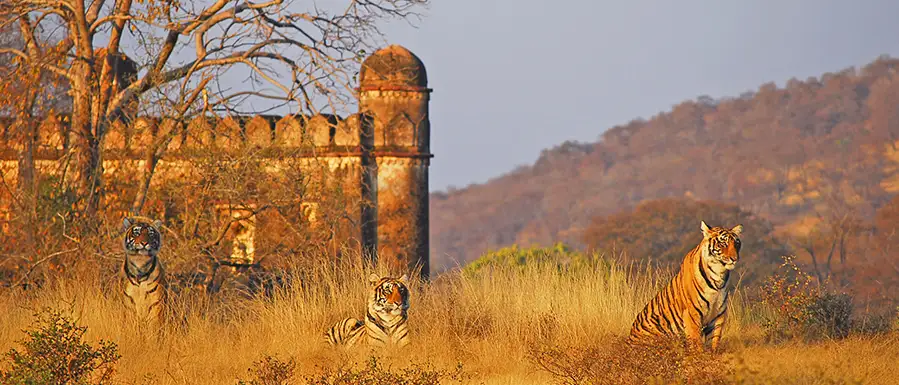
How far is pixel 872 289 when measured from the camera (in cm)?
3300

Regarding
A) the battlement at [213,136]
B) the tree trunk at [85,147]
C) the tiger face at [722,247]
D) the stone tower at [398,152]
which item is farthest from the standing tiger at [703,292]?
the stone tower at [398,152]

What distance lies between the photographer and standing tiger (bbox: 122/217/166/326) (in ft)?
37.6

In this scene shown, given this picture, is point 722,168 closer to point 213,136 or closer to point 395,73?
point 395,73

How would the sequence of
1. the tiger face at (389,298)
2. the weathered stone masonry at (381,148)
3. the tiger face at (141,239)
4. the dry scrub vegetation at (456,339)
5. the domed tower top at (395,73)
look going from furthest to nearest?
the domed tower top at (395,73)
the weathered stone masonry at (381,148)
the tiger face at (141,239)
the tiger face at (389,298)
the dry scrub vegetation at (456,339)

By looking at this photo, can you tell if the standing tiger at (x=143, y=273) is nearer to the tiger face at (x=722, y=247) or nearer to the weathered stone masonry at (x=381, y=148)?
the tiger face at (x=722, y=247)

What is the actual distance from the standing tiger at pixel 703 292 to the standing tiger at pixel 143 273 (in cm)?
464

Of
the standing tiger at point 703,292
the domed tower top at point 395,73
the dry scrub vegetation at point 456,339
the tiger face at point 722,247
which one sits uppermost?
the domed tower top at point 395,73

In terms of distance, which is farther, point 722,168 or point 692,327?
point 722,168

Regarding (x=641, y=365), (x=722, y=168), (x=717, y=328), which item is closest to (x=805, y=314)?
(x=717, y=328)

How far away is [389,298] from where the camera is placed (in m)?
10.5

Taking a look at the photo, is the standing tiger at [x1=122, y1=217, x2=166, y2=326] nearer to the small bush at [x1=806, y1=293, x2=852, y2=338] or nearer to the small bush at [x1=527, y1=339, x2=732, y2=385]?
the small bush at [x1=527, y1=339, x2=732, y2=385]

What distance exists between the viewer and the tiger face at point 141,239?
11414 mm

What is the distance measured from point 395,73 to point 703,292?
35.4 feet

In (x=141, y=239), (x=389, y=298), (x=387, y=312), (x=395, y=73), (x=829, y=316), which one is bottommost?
(x=829, y=316)
